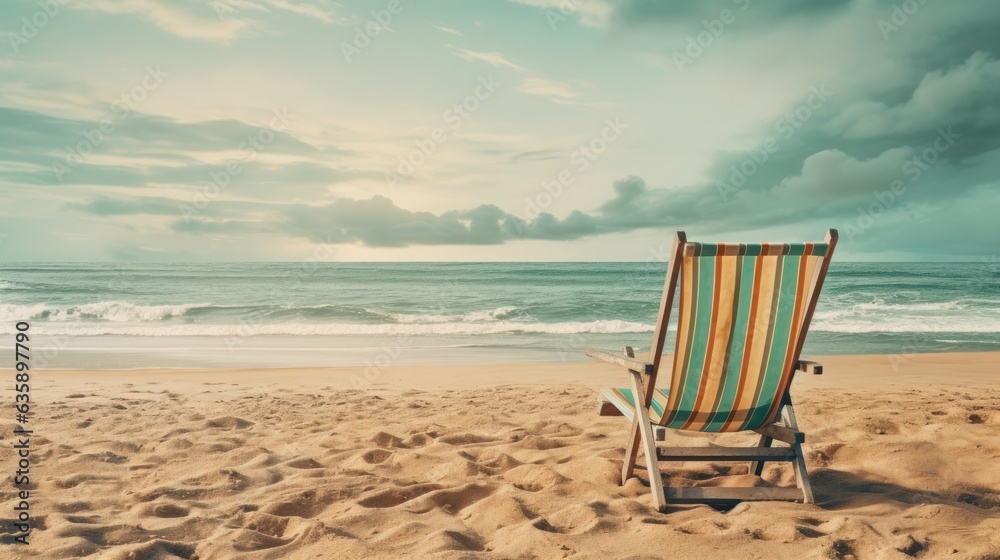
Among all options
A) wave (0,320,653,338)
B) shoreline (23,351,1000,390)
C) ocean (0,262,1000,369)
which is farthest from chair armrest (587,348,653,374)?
wave (0,320,653,338)

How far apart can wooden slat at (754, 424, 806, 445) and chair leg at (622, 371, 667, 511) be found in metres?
0.69

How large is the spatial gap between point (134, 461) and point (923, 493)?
184 inches

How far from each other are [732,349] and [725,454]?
606 millimetres

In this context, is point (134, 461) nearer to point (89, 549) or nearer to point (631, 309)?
point (89, 549)

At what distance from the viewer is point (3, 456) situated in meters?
4.32

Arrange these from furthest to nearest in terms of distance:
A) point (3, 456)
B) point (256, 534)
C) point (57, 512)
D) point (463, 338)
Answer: point (463, 338), point (3, 456), point (57, 512), point (256, 534)

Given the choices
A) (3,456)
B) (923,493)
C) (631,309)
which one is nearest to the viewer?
(923,493)

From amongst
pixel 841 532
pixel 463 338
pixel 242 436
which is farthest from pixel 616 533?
pixel 463 338

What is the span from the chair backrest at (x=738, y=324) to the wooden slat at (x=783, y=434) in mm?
182

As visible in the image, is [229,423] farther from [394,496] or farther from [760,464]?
[760,464]

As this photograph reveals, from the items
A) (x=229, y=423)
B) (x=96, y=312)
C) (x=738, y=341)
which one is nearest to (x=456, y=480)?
(x=738, y=341)

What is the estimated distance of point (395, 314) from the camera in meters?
19.9

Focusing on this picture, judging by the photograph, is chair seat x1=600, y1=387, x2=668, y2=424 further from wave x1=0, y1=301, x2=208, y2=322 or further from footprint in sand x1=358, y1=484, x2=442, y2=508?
wave x1=0, y1=301, x2=208, y2=322

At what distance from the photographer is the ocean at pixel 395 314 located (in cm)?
1178
